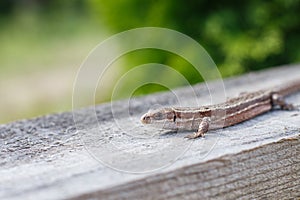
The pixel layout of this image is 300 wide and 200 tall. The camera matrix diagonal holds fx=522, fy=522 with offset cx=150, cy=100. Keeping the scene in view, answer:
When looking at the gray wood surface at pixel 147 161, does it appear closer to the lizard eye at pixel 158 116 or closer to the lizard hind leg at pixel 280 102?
the lizard eye at pixel 158 116

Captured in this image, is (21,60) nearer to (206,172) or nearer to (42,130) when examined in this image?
(42,130)

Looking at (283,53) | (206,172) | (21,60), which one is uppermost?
(21,60)

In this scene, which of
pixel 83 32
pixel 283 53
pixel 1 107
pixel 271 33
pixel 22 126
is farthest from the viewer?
pixel 83 32

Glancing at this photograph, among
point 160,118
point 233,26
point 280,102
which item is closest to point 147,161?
point 160,118

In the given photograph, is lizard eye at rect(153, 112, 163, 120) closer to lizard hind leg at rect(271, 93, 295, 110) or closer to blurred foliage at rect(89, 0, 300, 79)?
lizard hind leg at rect(271, 93, 295, 110)

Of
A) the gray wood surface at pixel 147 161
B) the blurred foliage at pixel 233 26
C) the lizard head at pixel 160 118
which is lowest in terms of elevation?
the gray wood surface at pixel 147 161

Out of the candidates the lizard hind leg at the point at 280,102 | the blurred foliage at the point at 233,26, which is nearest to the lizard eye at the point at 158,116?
the lizard hind leg at the point at 280,102

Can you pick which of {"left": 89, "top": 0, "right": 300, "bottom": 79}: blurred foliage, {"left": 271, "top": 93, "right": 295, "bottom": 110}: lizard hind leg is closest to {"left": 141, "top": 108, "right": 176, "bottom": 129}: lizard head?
{"left": 271, "top": 93, "right": 295, "bottom": 110}: lizard hind leg

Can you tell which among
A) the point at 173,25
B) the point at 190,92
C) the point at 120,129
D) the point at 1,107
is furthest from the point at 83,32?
the point at 120,129
